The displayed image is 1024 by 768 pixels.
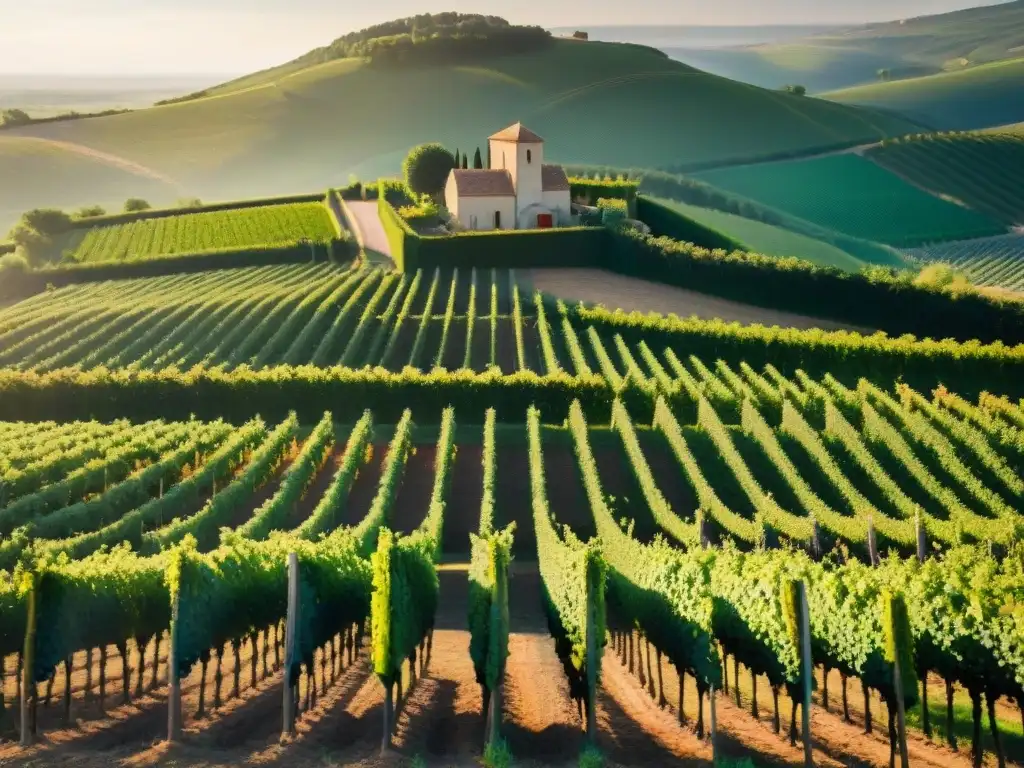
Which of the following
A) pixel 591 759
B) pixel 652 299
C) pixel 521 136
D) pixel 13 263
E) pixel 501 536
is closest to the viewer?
pixel 591 759

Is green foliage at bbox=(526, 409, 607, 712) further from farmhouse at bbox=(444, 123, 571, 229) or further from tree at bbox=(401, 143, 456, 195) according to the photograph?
tree at bbox=(401, 143, 456, 195)

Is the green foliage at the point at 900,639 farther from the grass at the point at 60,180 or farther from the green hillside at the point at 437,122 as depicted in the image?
the grass at the point at 60,180

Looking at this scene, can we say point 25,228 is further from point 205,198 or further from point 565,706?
point 565,706

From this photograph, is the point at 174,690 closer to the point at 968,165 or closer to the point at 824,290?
the point at 824,290

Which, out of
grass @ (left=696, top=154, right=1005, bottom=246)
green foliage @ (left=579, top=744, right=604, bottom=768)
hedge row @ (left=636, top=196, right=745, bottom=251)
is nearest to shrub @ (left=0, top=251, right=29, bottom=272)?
hedge row @ (left=636, top=196, right=745, bottom=251)

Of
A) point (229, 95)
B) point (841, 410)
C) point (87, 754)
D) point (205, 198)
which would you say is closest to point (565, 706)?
point (87, 754)

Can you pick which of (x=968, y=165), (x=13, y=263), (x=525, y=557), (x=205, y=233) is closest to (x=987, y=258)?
(x=968, y=165)
